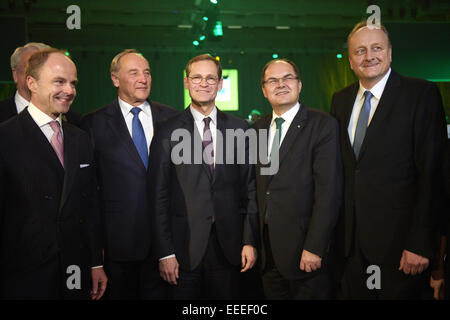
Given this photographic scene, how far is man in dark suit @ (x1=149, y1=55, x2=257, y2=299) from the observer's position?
7.32 ft

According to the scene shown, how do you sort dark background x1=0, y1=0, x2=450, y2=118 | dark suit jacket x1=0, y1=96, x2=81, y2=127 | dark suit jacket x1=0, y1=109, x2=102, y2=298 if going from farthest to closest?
dark background x1=0, y1=0, x2=450, y2=118, dark suit jacket x1=0, y1=96, x2=81, y2=127, dark suit jacket x1=0, y1=109, x2=102, y2=298

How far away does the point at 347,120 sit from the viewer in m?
2.33

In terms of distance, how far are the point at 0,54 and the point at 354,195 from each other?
19.0ft

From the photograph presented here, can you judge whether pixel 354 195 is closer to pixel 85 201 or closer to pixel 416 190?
pixel 416 190

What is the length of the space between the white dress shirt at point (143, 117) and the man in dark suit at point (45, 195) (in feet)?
1.78

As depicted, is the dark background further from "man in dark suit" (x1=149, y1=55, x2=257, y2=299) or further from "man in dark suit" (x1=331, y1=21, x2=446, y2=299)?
"man in dark suit" (x1=331, y1=21, x2=446, y2=299)

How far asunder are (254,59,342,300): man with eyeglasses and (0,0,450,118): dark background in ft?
16.9

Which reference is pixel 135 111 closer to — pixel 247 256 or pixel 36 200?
pixel 36 200

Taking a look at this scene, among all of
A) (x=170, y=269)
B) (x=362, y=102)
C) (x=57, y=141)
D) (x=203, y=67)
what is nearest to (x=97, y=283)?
(x=170, y=269)

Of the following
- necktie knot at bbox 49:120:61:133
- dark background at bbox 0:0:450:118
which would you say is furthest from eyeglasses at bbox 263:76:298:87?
dark background at bbox 0:0:450:118

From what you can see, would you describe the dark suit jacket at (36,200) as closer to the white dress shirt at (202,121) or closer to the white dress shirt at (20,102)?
the white dress shirt at (202,121)

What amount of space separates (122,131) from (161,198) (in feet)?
2.00

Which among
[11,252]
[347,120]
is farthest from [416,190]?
[11,252]

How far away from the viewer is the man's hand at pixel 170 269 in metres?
2.20
